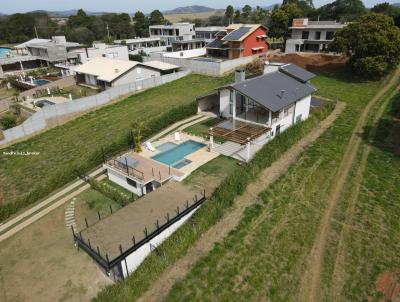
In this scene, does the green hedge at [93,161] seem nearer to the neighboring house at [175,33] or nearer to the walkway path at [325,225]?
the walkway path at [325,225]

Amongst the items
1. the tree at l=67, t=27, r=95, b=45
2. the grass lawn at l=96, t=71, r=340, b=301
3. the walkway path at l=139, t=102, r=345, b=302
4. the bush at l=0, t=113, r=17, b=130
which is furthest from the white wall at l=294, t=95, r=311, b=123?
the tree at l=67, t=27, r=95, b=45

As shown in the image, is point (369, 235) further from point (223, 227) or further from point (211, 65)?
point (211, 65)

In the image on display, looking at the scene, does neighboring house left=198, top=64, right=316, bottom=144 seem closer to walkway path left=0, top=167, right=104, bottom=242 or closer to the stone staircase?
walkway path left=0, top=167, right=104, bottom=242

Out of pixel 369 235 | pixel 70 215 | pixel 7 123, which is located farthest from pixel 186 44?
pixel 369 235

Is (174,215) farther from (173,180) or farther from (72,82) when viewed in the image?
(72,82)

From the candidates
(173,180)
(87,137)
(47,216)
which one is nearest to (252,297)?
(173,180)
